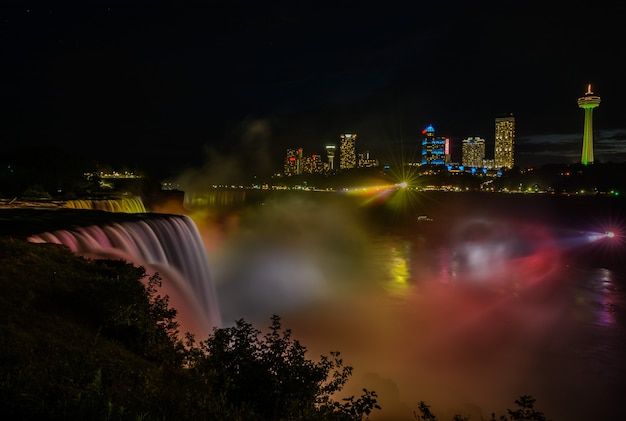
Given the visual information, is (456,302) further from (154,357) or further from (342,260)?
(154,357)

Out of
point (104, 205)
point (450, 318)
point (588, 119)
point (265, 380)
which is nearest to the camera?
point (265, 380)

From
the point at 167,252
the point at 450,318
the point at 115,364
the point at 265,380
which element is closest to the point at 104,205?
the point at 167,252

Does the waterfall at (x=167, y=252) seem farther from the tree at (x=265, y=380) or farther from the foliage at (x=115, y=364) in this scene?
the tree at (x=265, y=380)

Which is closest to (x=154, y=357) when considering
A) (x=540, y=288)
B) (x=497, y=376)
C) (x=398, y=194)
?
(x=497, y=376)

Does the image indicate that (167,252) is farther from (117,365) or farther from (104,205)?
(117,365)

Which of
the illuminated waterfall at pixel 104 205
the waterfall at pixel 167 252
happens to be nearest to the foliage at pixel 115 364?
the waterfall at pixel 167 252

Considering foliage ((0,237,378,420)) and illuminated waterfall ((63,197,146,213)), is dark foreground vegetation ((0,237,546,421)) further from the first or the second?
illuminated waterfall ((63,197,146,213))
